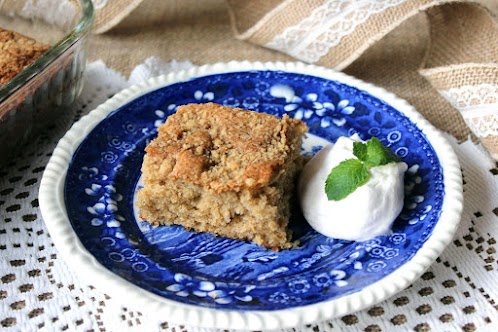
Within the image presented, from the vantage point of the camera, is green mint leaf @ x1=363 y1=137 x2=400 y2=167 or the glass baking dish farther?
the glass baking dish

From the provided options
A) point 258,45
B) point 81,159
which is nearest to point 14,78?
point 81,159

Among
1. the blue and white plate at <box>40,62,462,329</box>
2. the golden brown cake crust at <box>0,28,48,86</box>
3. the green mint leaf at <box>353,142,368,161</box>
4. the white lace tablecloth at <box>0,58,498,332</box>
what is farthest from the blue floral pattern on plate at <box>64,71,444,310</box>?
the golden brown cake crust at <box>0,28,48,86</box>

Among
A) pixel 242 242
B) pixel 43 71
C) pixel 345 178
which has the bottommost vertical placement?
pixel 242 242

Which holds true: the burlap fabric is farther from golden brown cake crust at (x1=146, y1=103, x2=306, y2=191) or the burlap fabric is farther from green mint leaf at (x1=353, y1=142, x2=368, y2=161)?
golden brown cake crust at (x1=146, y1=103, x2=306, y2=191)

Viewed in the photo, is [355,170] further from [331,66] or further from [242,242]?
[331,66]

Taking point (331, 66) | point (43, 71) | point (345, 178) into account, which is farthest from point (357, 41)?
point (43, 71)

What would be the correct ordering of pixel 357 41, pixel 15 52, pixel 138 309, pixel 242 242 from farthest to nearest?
pixel 357 41
pixel 15 52
pixel 242 242
pixel 138 309
